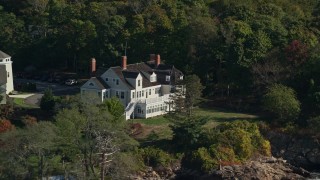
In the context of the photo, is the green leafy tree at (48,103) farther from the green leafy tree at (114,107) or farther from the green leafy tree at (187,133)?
the green leafy tree at (187,133)

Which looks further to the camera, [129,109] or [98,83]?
[98,83]

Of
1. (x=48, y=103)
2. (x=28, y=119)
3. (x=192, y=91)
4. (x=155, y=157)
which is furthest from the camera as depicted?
(x=192, y=91)

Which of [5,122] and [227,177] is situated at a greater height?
[5,122]

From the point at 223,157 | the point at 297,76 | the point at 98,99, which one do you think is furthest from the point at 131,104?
the point at 297,76

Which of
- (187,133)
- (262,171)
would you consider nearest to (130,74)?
(187,133)

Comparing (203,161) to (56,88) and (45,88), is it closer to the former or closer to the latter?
(56,88)

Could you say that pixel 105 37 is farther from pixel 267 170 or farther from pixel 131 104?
pixel 267 170
